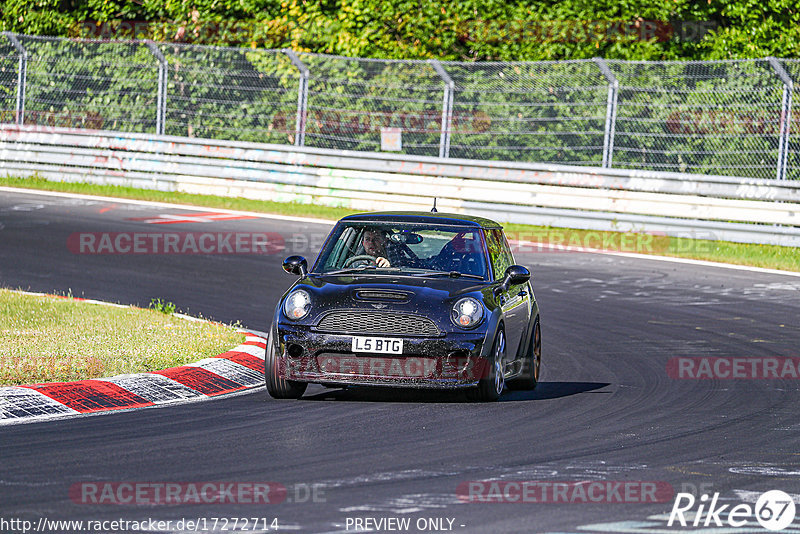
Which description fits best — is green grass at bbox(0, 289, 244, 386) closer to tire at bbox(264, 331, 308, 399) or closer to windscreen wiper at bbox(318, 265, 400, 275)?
tire at bbox(264, 331, 308, 399)

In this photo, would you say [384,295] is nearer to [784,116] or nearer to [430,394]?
[430,394]

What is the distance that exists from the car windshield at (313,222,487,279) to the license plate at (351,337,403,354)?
1.06 metres

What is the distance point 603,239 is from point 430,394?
10.8 meters

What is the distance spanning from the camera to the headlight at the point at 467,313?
9297 mm

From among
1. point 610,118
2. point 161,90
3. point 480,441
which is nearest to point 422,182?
point 610,118

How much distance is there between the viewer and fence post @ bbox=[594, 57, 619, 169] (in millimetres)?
20828

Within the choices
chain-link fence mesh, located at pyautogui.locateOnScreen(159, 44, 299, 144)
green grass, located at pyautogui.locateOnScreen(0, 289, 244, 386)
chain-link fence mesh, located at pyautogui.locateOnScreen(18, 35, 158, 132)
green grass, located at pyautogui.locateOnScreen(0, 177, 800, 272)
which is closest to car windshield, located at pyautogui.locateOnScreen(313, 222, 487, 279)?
green grass, located at pyautogui.locateOnScreen(0, 289, 244, 386)

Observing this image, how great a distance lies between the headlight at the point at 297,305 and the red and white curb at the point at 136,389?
78cm

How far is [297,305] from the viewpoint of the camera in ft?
30.9

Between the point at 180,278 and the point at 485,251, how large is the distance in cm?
650

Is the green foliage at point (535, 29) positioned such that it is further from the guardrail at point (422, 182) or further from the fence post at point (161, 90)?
the guardrail at point (422, 182)

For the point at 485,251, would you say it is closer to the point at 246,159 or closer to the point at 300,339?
the point at 300,339

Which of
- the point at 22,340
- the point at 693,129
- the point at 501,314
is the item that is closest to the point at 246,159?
the point at 693,129

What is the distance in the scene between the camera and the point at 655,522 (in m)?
6.09
